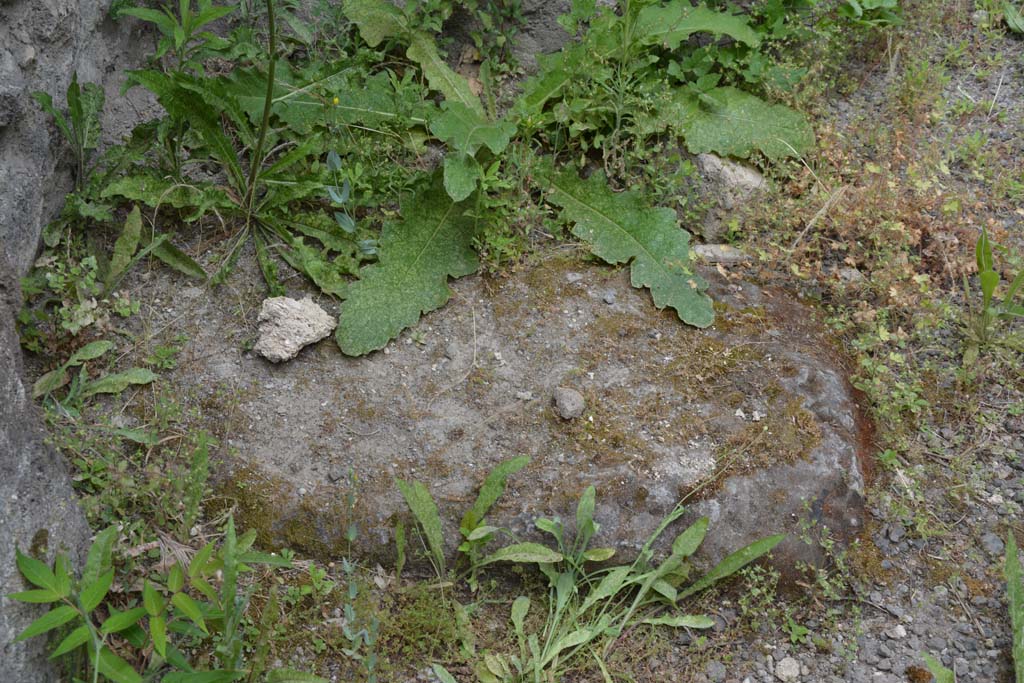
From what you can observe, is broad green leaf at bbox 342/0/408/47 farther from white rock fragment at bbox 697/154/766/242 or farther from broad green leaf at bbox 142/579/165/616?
broad green leaf at bbox 142/579/165/616

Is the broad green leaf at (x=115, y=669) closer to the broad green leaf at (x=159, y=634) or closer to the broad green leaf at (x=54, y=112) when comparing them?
the broad green leaf at (x=159, y=634)

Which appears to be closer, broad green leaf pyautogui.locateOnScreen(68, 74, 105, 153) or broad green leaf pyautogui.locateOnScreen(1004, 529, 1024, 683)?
broad green leaf pyautogui.locateOnScreen(1004, 529, 1024, 683)

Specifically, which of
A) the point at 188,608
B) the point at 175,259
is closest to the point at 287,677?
the point at 188,608

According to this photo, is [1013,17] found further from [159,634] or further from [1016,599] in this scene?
[159,634]

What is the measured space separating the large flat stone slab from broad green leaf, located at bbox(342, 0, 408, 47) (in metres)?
1.26

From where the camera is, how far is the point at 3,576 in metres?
2.12

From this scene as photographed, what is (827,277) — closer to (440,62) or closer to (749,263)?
(749,263)

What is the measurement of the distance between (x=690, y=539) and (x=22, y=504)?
6.20ft

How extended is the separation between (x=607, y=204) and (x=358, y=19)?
4.47 feet

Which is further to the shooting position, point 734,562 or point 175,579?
point 734,562

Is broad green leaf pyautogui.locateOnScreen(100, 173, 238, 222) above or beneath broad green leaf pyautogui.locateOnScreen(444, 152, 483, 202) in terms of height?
beneath

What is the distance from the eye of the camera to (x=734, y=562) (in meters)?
2.66

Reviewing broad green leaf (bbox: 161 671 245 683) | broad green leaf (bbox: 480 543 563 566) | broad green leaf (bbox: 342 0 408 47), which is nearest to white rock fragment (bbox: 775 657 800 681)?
broad green leaf (bbox: 480 543 563 566)

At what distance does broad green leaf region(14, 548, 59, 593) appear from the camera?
211cm
